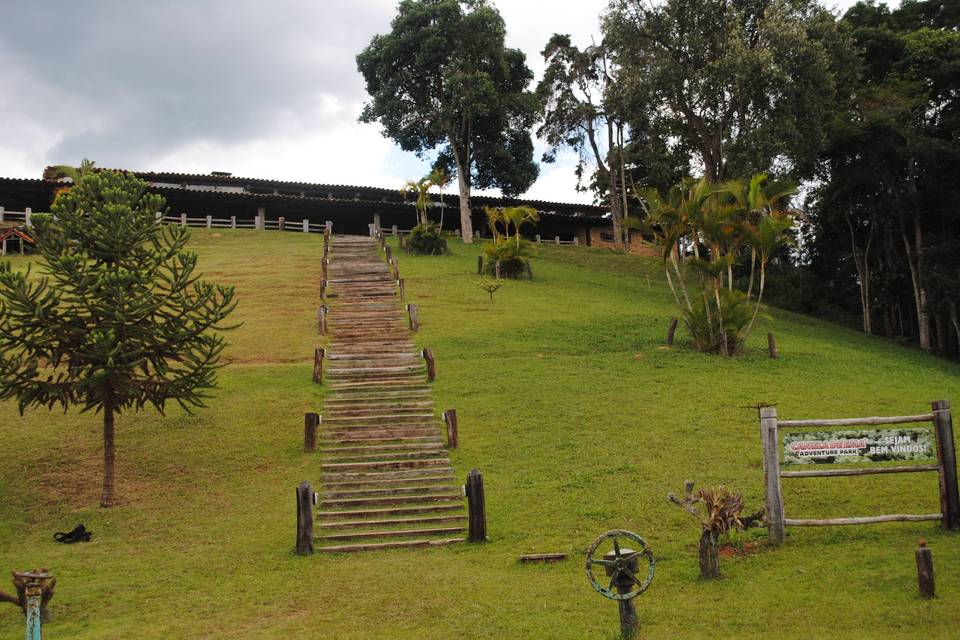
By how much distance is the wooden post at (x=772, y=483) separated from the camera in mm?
12047

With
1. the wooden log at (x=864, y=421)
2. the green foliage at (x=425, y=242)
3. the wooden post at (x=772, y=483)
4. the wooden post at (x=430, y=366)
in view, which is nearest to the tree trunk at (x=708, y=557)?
the wooden post at (x=772, y=483)

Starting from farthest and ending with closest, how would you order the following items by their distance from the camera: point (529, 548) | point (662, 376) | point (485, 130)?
point (485, 130) < point (662, 376) < point (529, 548)

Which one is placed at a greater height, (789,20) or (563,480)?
(789,20)

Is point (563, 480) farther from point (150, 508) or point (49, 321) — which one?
point (49, 321)

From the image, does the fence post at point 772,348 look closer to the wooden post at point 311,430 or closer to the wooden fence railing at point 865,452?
the wooden fence railing at point 865,452

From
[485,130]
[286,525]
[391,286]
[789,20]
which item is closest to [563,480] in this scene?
[286,525]

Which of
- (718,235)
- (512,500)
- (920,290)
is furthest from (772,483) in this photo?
(920,290)

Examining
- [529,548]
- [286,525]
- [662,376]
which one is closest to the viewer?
[529,548]

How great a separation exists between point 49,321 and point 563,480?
31.3ft

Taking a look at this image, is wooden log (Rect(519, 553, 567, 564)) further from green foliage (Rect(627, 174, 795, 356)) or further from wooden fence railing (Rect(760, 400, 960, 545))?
green foliage (Rect(627, 174, 795, 356))

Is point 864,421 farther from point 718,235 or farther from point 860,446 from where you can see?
point 718,235

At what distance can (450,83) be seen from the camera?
49.0 meters

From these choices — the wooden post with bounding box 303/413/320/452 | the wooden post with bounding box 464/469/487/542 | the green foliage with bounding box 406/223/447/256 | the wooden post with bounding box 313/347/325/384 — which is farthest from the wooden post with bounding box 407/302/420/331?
the green foliage with bounding box 406/223/447/256

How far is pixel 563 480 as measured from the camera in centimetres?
1600
